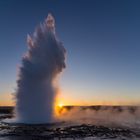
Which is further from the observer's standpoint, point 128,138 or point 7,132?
point 7,132

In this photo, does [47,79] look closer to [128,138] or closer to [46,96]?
[46,96]

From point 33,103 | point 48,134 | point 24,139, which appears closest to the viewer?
point 24,139

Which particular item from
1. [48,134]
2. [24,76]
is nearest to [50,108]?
[24,76]

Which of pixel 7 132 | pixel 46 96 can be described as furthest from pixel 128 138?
pixel 46 96

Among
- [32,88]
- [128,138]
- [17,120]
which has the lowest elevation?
[128,138]

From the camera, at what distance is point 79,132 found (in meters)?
44.0

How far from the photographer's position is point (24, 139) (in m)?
37.3

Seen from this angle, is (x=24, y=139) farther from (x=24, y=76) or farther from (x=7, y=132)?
(x=24, y=76)

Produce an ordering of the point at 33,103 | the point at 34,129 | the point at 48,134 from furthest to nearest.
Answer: the point at 33,103
the point at 34,129
the point at 48,134

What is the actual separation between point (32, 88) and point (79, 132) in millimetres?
16538

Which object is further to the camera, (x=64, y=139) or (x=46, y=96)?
(x=46, y=96)

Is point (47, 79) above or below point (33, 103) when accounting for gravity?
above

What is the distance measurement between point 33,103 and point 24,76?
16.1ft

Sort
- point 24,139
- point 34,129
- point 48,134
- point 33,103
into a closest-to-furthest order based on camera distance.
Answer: point 24,139, point 48,134, point 34,129, point 33,103
